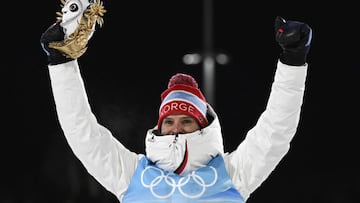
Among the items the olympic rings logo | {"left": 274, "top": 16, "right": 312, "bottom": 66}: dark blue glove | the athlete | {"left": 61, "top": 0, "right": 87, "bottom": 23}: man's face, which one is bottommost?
the olympic rings logo

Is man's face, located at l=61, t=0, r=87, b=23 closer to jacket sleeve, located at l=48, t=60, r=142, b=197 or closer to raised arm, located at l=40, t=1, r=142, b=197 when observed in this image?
raised arm, located at l=40, t=1, r=142, b=197

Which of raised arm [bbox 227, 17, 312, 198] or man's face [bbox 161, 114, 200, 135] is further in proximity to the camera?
man's face [bbox 161, 114, 200, 135]

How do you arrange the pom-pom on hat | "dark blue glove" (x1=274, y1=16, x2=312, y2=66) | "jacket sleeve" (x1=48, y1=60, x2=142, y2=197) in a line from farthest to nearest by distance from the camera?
the pom-pom on hat < "jacket sleeve" (x1=48, y1=60, x2=142, y2=197) < "dark blue glove" (x1=274, y1=16, x2=312, y2=66)

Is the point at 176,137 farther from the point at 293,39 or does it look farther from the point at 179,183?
the point at 293,39

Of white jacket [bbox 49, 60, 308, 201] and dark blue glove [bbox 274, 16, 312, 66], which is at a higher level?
dark blue glove [bbox 274, 16, 312, 66]

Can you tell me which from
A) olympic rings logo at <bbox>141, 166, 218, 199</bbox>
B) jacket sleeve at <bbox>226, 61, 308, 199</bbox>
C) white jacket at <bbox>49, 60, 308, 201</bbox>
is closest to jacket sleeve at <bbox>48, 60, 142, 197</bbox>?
white jacket at <bbox>49, 60, 308, 201</bbox>

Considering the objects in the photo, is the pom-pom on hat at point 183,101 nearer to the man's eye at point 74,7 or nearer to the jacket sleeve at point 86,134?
the jacket sleeve at point 86,134

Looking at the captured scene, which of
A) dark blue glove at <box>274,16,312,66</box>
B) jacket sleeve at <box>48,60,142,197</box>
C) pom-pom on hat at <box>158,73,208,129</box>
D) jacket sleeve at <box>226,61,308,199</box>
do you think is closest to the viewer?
dark blue glove at <box>274,16,312,66</box>

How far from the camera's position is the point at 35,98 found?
40.1ft

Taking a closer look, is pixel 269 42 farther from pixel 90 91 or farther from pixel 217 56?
pixel 90 91

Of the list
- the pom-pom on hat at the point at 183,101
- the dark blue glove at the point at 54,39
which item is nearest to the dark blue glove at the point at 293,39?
the pom-pom on hat at the point at 183,101

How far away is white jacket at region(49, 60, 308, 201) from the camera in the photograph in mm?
4410

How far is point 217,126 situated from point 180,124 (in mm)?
171

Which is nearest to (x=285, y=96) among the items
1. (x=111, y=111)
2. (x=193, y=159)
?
(x=193, y=159)
